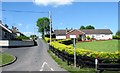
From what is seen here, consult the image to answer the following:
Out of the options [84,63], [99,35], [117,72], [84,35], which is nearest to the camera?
[117,72]

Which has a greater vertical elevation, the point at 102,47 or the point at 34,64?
the point at 102,47

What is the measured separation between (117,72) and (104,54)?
204 centimetres

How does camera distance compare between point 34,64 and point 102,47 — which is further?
point 102,47

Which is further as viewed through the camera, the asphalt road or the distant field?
the distant field

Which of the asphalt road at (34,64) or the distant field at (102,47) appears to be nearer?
the asphalt road at (34,64)

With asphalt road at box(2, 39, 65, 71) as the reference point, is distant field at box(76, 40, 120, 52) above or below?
above

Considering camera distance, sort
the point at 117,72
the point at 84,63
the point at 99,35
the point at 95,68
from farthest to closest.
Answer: the point at 99,35 → the point at 84,63 → the point at 95,68 → the point at 117,72

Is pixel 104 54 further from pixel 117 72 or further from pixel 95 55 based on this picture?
pixel 117 72

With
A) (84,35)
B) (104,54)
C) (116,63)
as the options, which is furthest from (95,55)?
(84,35)

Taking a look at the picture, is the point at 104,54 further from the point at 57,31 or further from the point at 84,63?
the point at 57,31

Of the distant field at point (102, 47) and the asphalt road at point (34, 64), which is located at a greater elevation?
the distant field at point (102, 47)

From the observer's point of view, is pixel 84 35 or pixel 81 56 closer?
pixel 81 56

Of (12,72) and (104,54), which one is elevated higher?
(104,54)

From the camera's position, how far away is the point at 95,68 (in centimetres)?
1944
